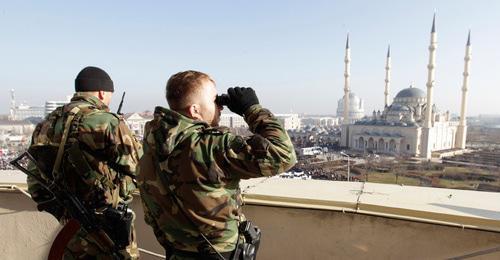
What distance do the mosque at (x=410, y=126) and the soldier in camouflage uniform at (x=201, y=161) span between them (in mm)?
42890

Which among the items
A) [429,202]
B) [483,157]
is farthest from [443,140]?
[429,202]

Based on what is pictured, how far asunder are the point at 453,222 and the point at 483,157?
4385cm

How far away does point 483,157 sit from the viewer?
37031 millimetres

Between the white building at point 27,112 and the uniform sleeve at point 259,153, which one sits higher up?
the uniform sleeve at point 259,153

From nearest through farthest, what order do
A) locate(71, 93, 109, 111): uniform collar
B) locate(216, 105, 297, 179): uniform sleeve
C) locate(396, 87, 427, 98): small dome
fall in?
locate(216, 105, 297, 179): uniform sleeve → locate(71, 93, 109, 111): uniform collar → locate(396, 87, 427, 98): small dome

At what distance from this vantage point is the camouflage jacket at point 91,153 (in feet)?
5.42

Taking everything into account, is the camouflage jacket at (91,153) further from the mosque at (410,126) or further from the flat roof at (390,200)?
the mosque at (410,126)

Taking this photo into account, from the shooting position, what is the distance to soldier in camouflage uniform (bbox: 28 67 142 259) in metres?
1.66

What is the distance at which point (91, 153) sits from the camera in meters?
1.66

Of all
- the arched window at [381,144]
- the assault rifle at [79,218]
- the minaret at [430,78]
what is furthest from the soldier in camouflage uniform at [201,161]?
the arched window at [381,144]

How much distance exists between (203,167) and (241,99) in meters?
0.30

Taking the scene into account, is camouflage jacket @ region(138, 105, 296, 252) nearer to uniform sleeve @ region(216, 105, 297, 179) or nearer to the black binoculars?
uniform sleeve @ region(216, 105, 297, 179)

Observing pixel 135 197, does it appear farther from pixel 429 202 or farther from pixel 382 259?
pixel 429 202

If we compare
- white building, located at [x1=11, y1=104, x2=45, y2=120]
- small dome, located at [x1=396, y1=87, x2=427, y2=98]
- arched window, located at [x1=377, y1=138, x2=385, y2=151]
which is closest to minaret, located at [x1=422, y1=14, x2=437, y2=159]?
arched window, located at [x1=377, y1=138, x2=385, y2=151]
